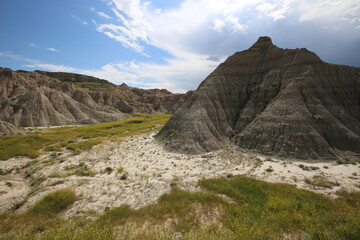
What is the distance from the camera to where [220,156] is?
66.7 ft

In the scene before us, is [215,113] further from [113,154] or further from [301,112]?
[113,154]

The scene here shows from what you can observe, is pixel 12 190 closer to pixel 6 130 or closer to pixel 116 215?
pixel 116 215

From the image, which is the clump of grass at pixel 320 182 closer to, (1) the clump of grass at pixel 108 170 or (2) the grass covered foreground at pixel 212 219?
(2) the grass covered foreground at pixel 212 219

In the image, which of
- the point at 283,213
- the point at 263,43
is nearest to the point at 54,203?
the point at 283,213

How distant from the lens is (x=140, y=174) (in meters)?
15.0

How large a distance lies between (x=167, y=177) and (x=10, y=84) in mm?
93823

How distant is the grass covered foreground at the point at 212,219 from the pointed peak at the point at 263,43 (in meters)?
32.1

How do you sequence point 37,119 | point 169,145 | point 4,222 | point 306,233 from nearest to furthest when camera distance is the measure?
point 306,233
point 4,222
point 169,145
point 37,119

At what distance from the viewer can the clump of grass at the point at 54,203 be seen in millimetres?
9055

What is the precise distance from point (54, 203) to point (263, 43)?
4369 cm

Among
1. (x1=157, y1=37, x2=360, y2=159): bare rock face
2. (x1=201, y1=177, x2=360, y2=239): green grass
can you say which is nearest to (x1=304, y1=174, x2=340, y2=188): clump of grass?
(x1=201, y1=177, x2=360, y2=239): green grass

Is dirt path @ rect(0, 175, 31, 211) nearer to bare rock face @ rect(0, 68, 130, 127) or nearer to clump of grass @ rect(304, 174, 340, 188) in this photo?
clump of grass @ rect(304, 174, 340, 188)

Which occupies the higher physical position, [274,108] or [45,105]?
[274,108]

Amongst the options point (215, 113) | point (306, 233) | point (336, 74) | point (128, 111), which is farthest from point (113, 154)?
point (128, 111)
